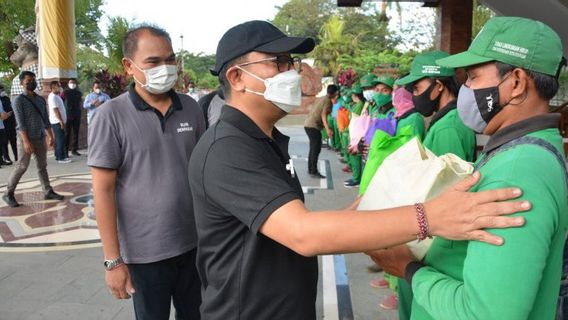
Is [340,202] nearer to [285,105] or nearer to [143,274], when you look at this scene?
[143,274]

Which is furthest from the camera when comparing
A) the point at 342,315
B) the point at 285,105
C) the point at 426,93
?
the point at 342,315

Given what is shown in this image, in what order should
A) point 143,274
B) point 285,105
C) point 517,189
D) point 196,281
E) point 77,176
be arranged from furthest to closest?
point 77,176, point 196,281, point 143,274, point 285,105, point 517,189

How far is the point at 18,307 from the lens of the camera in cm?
397

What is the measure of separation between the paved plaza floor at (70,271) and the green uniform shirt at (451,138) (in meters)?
1.51

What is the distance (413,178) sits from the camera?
1.44 m

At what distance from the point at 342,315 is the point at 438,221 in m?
2.82

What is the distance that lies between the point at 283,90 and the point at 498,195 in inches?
31.6

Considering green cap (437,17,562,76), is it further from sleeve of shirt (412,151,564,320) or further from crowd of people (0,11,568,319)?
sleeve of shirt (412,151,564,320)

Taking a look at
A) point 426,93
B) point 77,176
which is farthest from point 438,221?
point 77,176

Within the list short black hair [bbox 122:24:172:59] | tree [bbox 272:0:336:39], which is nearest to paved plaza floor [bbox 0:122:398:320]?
short black hair [bbox 122:24:172:59]

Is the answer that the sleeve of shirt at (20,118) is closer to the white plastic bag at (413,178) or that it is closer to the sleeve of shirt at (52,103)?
the sleeve of shirt at (52,103)

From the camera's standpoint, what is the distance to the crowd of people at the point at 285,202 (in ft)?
3.75

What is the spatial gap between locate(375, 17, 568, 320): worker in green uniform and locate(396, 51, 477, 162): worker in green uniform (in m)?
1.42

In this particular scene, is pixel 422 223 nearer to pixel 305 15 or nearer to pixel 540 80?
pixel 540 80
